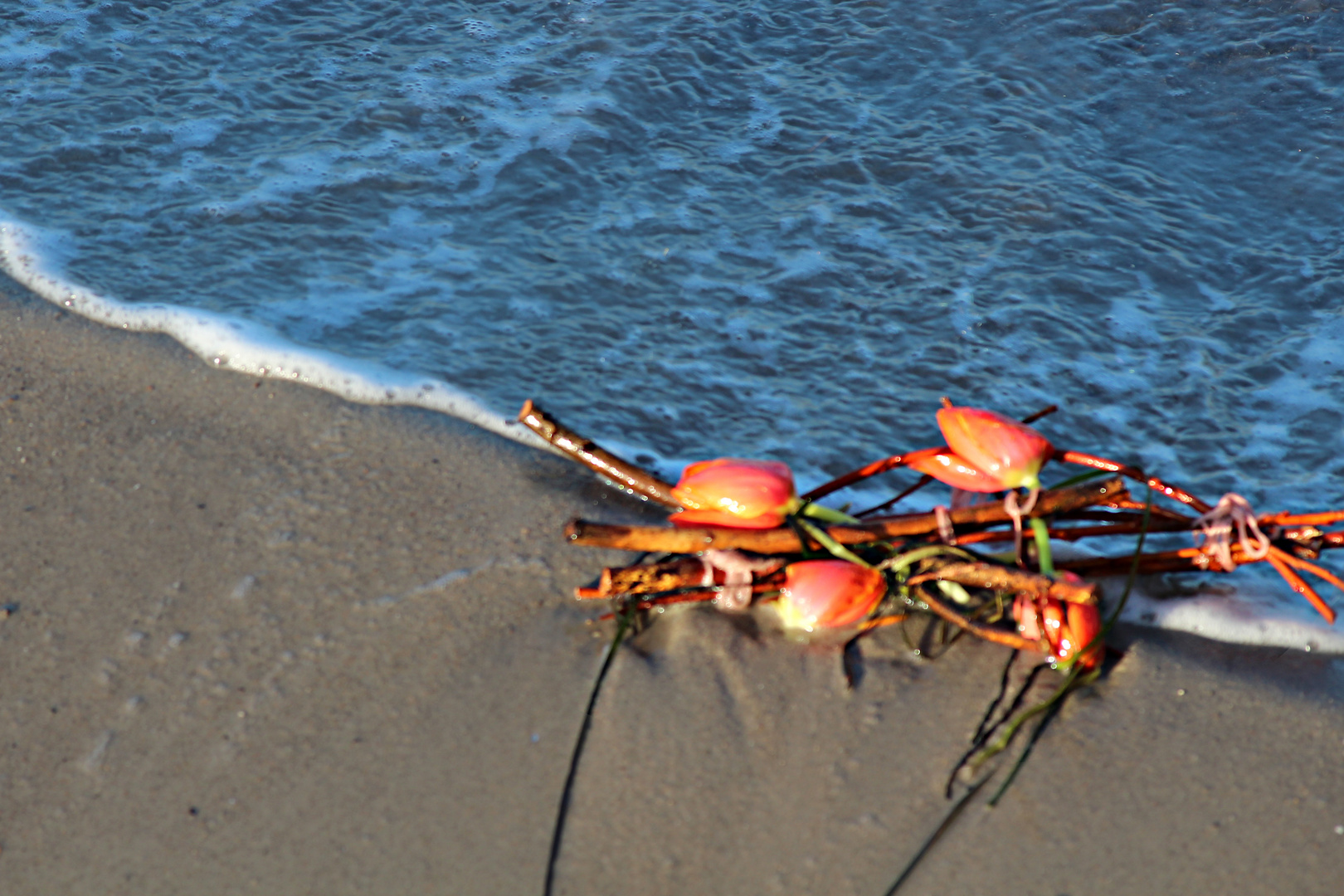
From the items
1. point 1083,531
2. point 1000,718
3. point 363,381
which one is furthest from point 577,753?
point 363,381

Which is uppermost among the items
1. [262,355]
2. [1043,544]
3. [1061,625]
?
[1043,544]

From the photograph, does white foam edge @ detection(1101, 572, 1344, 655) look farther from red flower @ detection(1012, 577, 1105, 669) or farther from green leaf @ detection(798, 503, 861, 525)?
green leaf @ detection(798, 503, 861, 525)

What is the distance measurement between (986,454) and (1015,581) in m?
0.18

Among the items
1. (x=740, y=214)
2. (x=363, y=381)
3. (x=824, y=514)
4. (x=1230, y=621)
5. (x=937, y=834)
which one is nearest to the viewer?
(x=937, y=834)

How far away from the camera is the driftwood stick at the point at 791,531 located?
1.55 metres

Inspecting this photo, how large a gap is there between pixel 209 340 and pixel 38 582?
29.3 inches

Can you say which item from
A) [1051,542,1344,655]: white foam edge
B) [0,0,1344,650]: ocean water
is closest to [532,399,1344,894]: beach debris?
[1051,542,1344,655]: white foam edge

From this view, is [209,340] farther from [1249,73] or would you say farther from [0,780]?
[1249,73]

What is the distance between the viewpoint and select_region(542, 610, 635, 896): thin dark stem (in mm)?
1382

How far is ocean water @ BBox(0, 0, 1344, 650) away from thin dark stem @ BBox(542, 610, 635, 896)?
56cm

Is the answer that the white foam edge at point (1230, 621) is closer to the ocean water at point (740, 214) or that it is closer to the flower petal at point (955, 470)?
the ocean water at point (740, 214)

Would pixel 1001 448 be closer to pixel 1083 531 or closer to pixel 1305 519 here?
pixel 1083 531

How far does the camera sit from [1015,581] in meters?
1.52

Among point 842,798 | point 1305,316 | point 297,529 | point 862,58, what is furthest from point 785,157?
point 842,798
